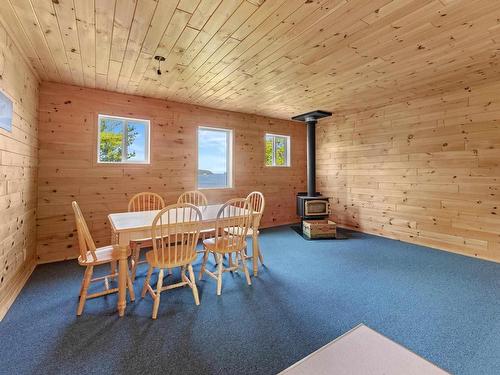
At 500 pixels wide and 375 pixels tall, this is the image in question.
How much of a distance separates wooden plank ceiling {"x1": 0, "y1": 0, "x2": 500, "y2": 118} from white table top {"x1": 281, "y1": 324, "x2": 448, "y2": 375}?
7.19 ft

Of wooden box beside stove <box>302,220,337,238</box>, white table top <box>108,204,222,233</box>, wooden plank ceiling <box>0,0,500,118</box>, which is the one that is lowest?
wooden box beside stove <box>302,220,337,238</box>

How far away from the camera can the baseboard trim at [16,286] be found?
6.73ft

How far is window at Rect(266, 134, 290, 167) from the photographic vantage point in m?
5.49

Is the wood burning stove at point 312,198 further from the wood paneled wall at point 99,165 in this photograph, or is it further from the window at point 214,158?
the window at point 214,158

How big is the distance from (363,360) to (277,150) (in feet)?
16.2

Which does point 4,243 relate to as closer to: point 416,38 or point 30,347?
point 30,347

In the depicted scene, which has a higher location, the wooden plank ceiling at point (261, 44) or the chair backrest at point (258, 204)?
the wooden plank ceiling at point (261, 44)

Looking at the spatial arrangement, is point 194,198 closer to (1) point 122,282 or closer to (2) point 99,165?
(2) point 99,165

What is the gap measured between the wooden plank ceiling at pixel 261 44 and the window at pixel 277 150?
192 centimetres

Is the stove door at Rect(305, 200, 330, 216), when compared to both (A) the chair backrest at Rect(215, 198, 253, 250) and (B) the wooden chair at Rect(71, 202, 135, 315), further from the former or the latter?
(B) the wooden chair at Rect(71, 202, 135, 315)

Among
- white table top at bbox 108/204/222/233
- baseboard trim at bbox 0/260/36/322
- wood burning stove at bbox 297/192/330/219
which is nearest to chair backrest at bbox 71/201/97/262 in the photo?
white table top at bbox 108/204/222/233

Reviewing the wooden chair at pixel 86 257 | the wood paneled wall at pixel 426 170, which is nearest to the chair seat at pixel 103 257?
the wooden chair at pixel 86 257

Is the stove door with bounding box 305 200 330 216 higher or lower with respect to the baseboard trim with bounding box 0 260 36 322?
higher

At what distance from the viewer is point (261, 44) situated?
2.28 metres
